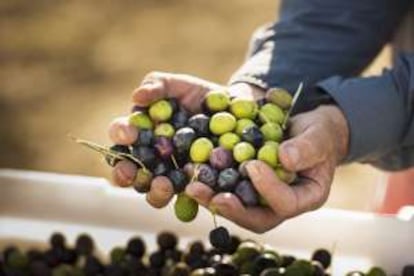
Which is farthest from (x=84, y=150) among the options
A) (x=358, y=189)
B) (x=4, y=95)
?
(x=358, y=189)

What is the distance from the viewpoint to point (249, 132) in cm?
140

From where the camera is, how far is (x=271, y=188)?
4.44ft

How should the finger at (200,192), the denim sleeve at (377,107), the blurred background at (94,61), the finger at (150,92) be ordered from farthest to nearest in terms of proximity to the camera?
1. the blurred background at (94,61)
2. the denim sleeve at (377,107)
3. the finger at (150,92)
4. the finger at (200,192)

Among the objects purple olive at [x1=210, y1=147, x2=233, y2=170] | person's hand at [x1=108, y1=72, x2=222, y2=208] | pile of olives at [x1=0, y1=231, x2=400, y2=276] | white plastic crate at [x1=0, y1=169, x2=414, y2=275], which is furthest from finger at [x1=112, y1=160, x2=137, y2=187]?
white plastic crate at [x1=0, y1=169, x2=414, y2=275]

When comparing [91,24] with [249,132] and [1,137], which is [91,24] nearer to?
[1,137]

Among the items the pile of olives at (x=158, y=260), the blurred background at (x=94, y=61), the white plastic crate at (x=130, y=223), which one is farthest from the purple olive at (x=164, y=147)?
the blurred background at (x=94, y=61)

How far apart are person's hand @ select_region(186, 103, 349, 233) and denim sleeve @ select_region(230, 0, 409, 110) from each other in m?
0.34

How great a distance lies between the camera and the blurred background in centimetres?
325

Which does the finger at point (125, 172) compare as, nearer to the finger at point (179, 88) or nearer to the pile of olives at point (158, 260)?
the finger at point (179, 88)

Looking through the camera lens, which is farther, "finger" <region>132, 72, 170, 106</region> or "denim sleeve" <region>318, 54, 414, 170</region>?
"denim sleeve" <region>318, 54, 414, 170</region>

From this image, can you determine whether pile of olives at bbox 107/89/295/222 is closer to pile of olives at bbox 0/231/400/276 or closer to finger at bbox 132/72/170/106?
finger at bbox 132/72/170/106

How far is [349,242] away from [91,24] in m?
2.52

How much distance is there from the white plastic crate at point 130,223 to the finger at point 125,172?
443 millimetres

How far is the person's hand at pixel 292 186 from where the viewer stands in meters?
1.35
